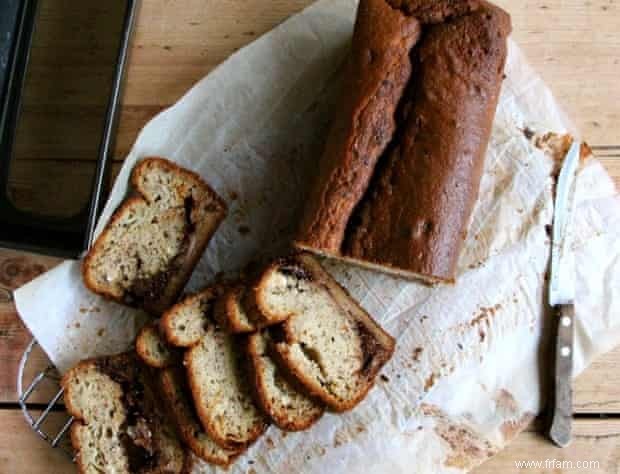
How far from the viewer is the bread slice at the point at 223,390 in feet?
8.29

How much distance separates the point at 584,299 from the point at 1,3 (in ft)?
8.58

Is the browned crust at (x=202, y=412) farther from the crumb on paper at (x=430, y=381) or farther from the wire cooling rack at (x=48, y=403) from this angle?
→ the crumb on paper at (x=430, y=381)

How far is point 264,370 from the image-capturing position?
2.50 metres

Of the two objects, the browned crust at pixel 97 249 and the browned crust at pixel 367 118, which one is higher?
the browned crust at pixel 367 118

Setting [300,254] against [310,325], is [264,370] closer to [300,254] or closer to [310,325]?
[310,325]

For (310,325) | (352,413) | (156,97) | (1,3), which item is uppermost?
(1,3)

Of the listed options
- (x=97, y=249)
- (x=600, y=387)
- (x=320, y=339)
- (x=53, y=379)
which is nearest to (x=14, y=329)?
(x=53, y=379)

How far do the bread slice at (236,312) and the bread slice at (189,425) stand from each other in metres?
0.33

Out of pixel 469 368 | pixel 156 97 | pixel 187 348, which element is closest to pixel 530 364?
pixel 469 368

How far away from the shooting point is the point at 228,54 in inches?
110

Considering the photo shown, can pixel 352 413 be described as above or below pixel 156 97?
below

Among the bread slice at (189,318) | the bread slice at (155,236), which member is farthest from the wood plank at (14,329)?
the bread slice at (189,318)

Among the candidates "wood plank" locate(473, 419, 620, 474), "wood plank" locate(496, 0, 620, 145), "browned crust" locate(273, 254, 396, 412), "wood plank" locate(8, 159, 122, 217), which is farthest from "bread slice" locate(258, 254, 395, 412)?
"wood plank" locate(496, 0, 620, 145)

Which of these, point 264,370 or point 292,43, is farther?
point 292,43
